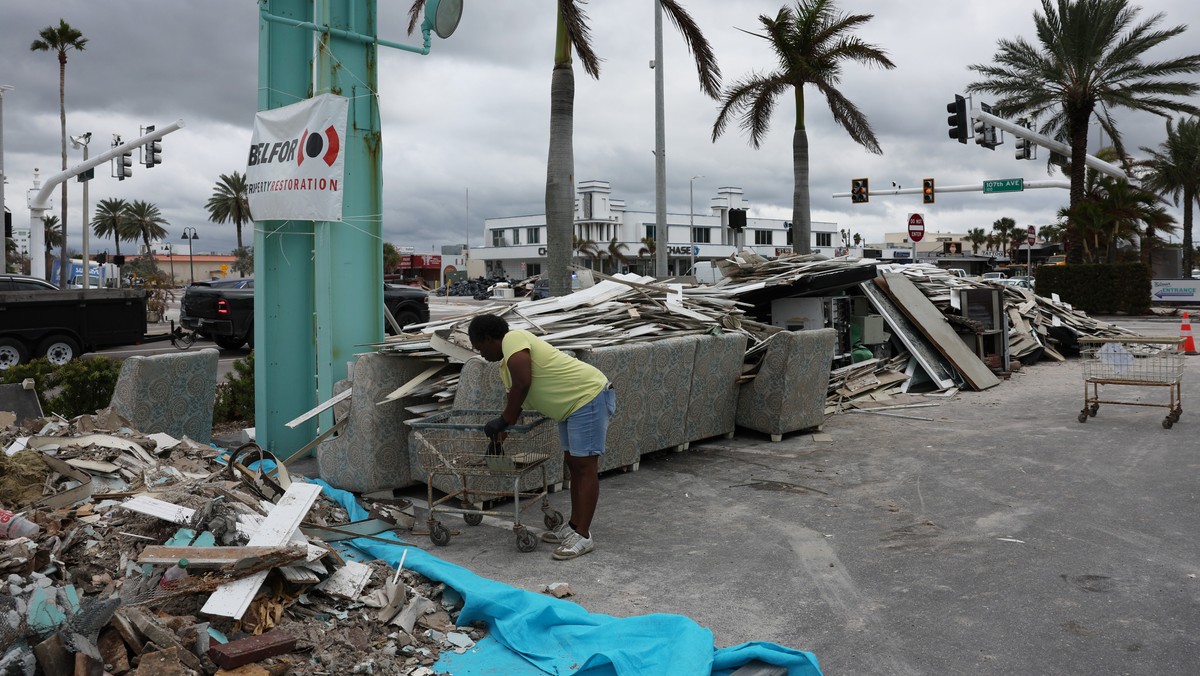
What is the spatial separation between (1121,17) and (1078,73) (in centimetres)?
207

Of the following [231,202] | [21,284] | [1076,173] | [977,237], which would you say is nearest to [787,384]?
[21,284]

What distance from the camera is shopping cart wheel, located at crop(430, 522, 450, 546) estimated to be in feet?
20.1

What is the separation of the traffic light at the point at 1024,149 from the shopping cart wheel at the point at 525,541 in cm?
2678

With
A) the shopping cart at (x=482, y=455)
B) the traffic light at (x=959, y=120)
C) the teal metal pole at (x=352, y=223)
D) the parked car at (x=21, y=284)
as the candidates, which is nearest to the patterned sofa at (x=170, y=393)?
the teal metal pole at (x=352, y=223)

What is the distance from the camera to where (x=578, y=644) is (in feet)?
14.7

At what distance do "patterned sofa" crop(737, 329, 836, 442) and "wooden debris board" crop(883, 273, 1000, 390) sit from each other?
4.79 metres

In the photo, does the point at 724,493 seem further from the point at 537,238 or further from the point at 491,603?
the point at 537,238

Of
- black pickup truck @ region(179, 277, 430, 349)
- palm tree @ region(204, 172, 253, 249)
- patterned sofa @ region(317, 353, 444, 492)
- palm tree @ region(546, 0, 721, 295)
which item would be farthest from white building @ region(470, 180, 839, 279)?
patterned sofa @ region(317, 353, 444, 492)

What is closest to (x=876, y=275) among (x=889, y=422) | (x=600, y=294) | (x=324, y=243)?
(x=889, y=422)

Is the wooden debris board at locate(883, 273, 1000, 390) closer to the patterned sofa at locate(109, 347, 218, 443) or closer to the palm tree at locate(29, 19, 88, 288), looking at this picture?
the patterned sofa at locate(109, 347, 218, 443)

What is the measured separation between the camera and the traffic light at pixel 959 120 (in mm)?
24016

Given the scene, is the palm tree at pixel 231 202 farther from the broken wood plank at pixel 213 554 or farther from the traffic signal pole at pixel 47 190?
the broken wood plank at pixel 213 554

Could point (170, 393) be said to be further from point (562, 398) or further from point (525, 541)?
point (562, 398)

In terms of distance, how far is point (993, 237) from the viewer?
103 m
